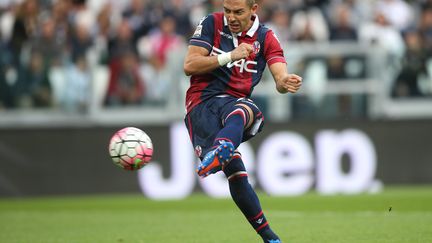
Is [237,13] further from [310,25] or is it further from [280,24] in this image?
[310,25]

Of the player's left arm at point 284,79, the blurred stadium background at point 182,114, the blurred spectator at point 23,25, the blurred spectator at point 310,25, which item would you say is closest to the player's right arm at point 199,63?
the player's left arm at point 284,79

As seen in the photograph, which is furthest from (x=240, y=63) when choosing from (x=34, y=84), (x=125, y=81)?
(x=34, y=84)

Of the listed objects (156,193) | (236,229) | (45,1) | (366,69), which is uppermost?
(45,1)

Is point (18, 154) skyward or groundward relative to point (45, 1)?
groundward

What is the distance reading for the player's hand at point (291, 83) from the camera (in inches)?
314

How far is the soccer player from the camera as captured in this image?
8.16 metres

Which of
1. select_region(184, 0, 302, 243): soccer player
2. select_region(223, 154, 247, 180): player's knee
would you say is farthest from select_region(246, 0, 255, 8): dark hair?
select_region(223, 154, 247, 180): player's knee

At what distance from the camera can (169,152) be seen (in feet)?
57.7

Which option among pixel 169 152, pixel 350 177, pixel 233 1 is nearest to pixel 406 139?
pixel 350 177

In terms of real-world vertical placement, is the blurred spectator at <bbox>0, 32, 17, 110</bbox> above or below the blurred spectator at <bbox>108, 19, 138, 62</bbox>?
below

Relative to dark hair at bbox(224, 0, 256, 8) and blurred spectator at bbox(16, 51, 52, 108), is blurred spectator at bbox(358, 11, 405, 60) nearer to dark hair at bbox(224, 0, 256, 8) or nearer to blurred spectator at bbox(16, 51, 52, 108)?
blurred spectator at bbox(16, 51, 52, 108)

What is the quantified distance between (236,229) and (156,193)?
6542mm

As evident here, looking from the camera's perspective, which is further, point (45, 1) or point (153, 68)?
point (45, 1)

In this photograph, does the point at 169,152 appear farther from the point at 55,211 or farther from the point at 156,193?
the point at 55,211
